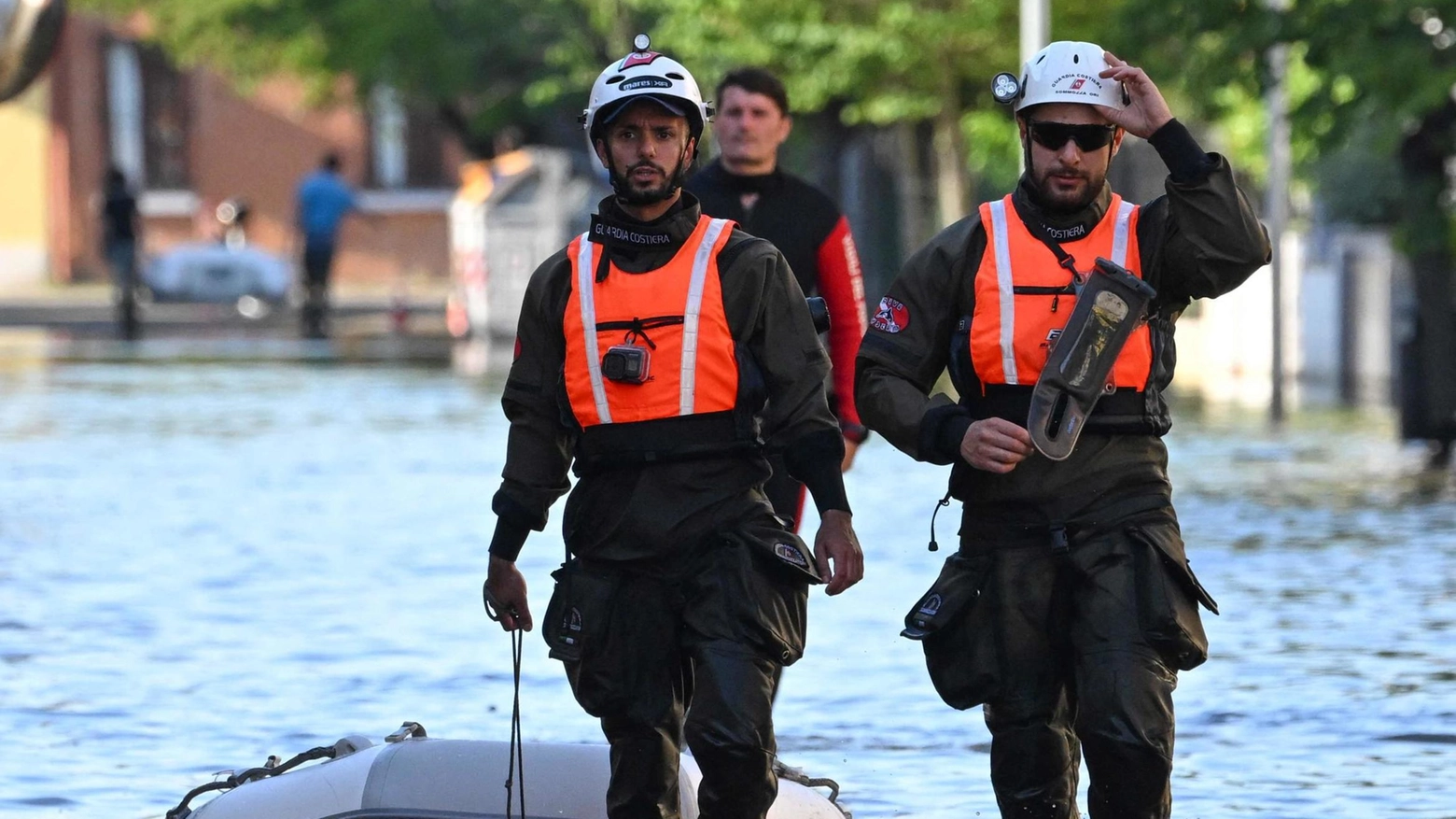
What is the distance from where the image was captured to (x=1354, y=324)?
86.0 ft

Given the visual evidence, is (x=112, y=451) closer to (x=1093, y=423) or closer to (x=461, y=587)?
(x=461, y=587)

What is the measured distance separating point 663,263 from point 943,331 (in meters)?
0.58

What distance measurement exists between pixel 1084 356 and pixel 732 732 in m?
0.97

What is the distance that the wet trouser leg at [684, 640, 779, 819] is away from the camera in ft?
19.3

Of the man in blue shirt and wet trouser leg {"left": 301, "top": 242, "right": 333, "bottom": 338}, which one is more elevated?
the man in blue shirt

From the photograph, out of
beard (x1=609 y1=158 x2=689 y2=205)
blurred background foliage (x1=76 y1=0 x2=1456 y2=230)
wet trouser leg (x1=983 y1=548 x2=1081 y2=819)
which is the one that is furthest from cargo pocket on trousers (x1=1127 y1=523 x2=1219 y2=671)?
blurred background foliage (x1=76 y1=0 x2=1456 y2=230)

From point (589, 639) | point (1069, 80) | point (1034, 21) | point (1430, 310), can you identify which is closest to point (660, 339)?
point (589, 639)

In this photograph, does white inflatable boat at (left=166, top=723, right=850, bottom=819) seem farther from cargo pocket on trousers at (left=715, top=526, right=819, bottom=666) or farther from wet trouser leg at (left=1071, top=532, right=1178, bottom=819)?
wet trouser leg at (left=1071, top=532, right=1178, bottom=819)

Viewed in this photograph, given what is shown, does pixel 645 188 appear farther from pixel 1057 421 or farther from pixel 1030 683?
pixel 1030 683

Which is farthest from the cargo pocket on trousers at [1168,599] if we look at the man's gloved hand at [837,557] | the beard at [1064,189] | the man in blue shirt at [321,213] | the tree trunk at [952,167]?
the man in blue shirt at [321,213]

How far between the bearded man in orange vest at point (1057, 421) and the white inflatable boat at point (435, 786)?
684 mm

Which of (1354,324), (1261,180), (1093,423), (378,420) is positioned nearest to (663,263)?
(1093,423)

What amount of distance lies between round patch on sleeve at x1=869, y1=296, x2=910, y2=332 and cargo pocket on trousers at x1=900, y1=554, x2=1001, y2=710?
49 centimetres

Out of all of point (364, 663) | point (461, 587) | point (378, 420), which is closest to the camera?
point (364, 663)
